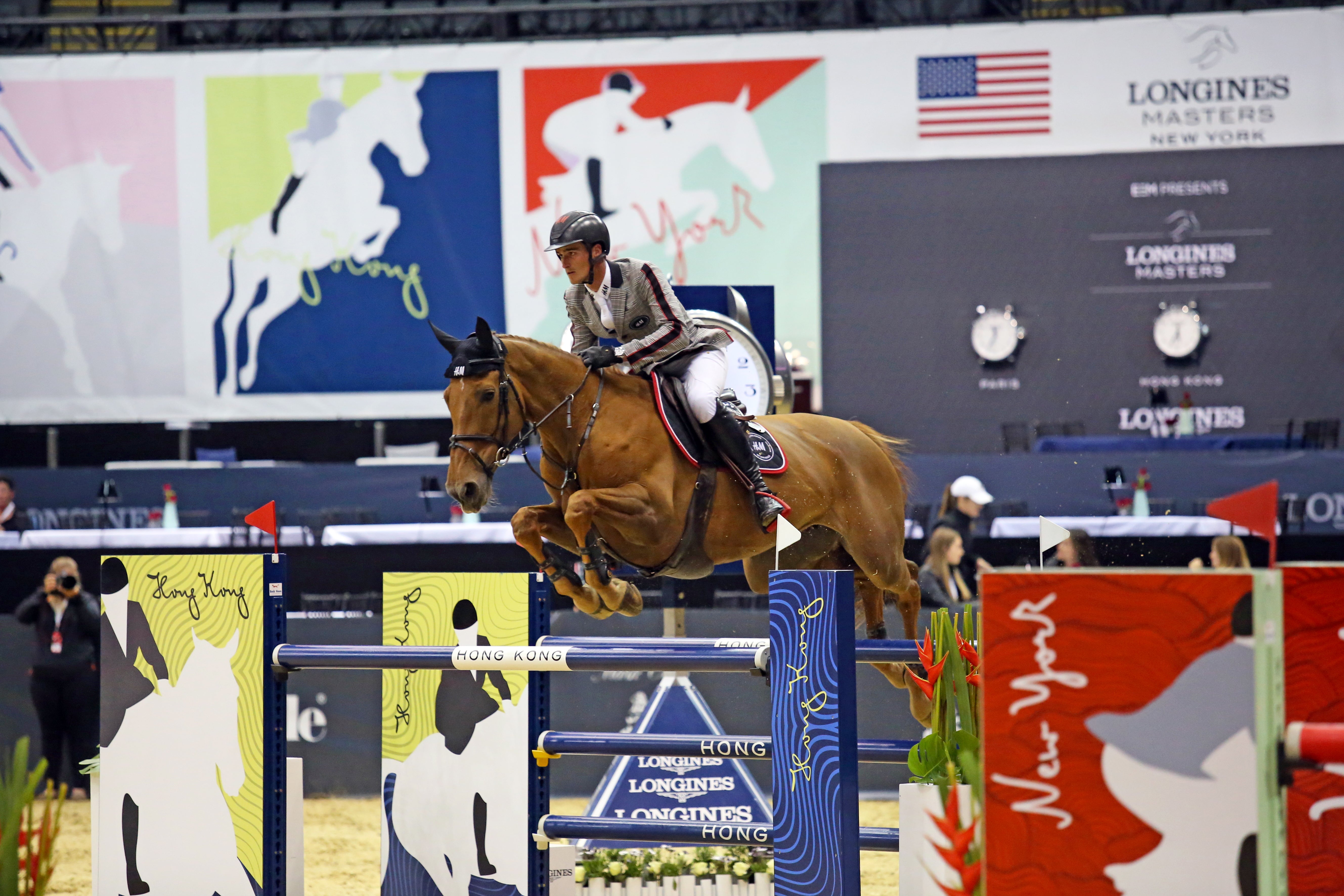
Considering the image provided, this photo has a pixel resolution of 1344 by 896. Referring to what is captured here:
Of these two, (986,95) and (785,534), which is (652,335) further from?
(986,95)

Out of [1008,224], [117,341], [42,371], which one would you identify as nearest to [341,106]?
[117,341]

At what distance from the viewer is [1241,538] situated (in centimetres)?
709

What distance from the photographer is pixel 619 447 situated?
3574 mm

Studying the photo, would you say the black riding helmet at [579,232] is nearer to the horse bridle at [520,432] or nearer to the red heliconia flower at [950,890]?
the horse bridle at [520,432]

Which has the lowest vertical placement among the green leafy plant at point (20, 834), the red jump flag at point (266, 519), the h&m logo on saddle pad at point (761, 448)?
the green leafy plant at point (20, 834)

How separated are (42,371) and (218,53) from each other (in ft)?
10.5

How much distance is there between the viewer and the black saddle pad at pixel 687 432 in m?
3.70

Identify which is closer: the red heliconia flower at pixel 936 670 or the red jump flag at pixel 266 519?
the red heliconia flower at pixel 936 670

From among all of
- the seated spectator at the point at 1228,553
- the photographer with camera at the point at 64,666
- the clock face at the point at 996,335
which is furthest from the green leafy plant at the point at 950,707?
the clock face at the point at 996,335

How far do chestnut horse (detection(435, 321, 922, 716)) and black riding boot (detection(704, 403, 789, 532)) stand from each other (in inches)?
2.8

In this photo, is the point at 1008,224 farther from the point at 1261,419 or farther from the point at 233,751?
the point at 233,751

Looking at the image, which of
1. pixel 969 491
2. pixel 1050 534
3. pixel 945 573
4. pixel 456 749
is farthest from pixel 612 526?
pixel 969 491

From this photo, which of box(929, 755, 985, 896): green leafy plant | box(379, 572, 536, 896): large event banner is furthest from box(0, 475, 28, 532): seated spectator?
box(929, 755, 985, 896): green leafy plant

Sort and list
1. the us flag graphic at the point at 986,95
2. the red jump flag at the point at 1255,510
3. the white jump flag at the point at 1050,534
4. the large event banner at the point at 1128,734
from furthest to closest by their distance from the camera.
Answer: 1. the us flag graphic at the point at 986,95
2. the white jump flag at the point at 1050,534
3. the red jump flag at the point at 1255,510
4. the large event banner at the point at 1128,734
